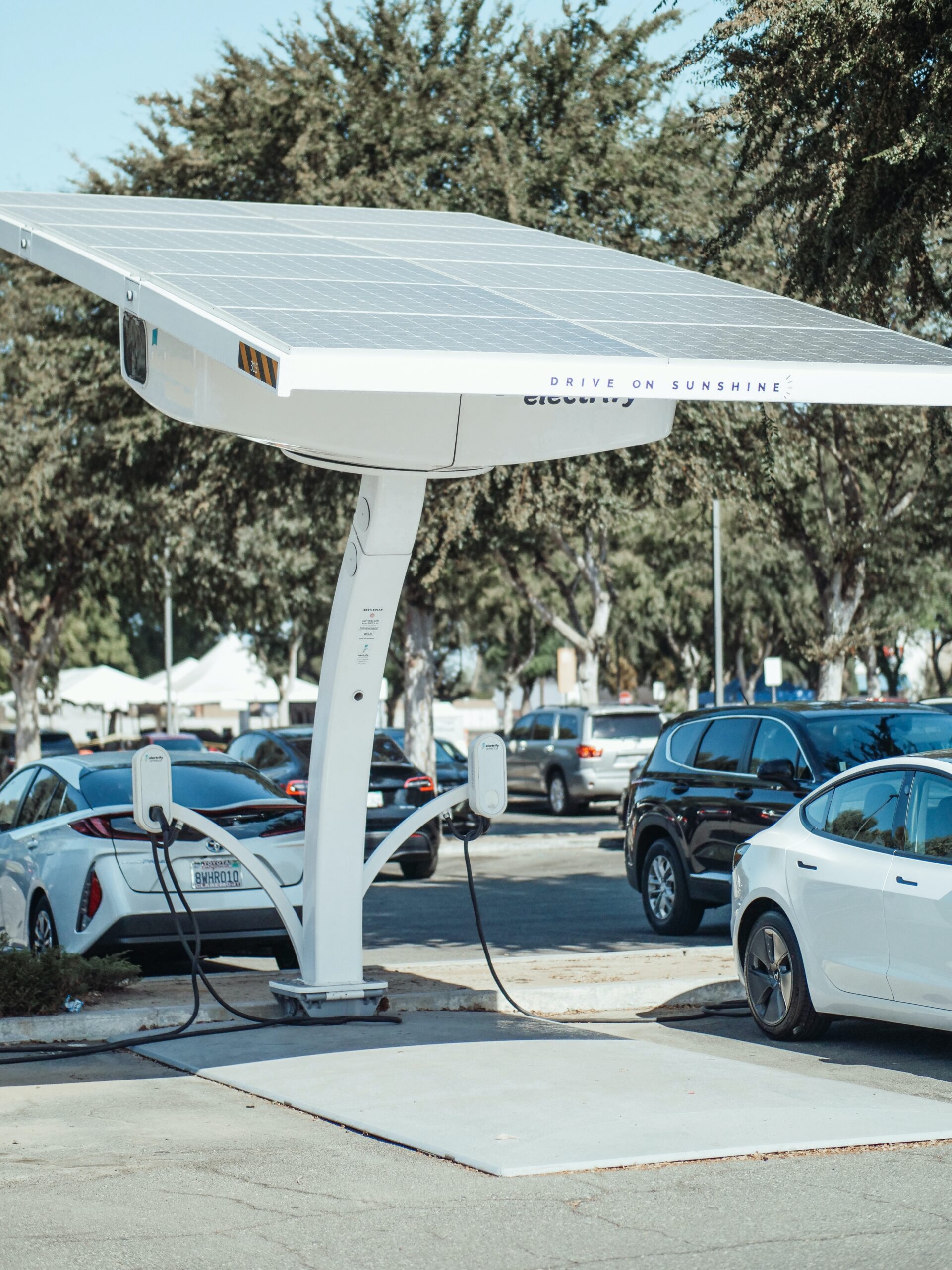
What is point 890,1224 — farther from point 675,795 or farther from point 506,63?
point 506,63

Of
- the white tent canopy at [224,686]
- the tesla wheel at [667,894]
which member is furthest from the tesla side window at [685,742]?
the white tent canopy at [224,686]

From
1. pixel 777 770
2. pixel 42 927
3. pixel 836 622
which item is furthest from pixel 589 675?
pixel 42 927

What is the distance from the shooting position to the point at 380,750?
20812mm

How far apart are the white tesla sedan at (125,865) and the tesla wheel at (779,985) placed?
315cm

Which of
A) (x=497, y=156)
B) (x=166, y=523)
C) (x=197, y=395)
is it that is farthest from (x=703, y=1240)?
(x=166, y=523)

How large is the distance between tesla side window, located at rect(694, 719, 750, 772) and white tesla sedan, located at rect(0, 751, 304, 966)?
3.71 metres

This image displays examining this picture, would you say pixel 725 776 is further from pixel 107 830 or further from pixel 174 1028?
pixel 174 1028

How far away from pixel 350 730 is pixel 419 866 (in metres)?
10.9

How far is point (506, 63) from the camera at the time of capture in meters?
24.8

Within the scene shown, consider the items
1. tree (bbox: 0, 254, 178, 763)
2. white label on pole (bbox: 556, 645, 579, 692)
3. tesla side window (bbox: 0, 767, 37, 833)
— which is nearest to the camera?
tesla side window (bbox: 0, 767, 37, 833)

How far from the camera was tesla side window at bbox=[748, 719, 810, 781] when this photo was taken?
13.0 m

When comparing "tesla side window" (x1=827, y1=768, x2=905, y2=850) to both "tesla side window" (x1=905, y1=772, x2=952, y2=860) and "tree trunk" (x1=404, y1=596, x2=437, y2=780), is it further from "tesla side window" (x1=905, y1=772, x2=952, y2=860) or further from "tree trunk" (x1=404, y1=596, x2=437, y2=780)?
"tree trunk" (x1=404, y1=596, x2=437, y2=780)

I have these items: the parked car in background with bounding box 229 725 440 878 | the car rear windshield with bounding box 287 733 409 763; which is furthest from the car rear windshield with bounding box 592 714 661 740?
the parked car in background with bounding box 229 725 440 878

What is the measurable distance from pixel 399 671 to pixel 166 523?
161 ft
